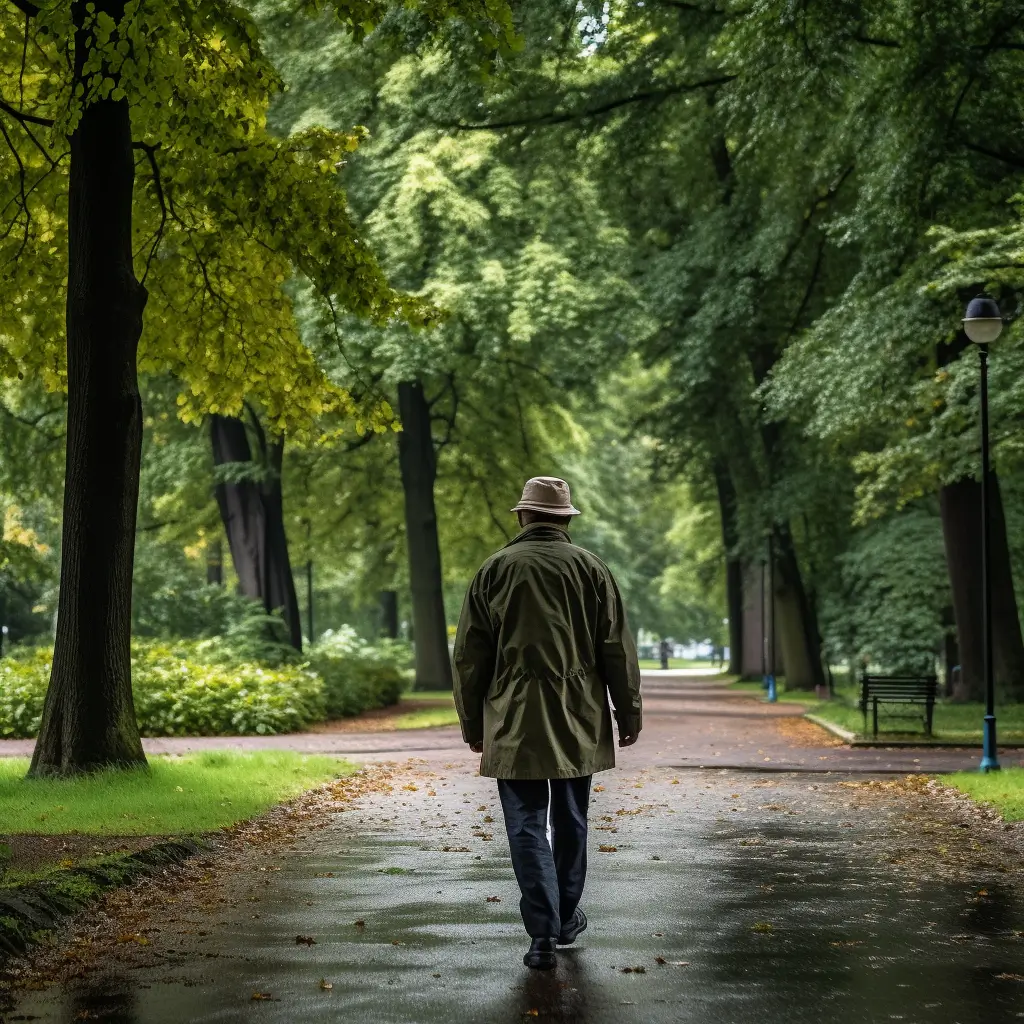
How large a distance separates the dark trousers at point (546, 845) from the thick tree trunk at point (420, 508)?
26.7 m

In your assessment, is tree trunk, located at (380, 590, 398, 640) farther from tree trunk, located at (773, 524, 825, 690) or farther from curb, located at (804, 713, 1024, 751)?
curb, located at (804, 713, 1024, 751)

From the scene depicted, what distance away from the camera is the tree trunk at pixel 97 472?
13.7 m

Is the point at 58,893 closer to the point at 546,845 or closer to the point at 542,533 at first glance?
the point at 546,845

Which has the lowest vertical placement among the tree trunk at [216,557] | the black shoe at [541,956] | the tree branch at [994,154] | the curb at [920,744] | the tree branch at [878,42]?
the curb at [920,744]

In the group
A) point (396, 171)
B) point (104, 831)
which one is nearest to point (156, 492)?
point (396, 171)

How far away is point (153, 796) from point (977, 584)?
17620mm

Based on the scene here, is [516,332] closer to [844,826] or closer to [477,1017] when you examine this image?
[844,826]

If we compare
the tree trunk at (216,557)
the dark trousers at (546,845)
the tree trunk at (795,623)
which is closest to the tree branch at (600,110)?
the tree trunk at (795,623)

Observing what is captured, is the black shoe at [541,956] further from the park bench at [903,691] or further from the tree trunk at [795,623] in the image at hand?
the tree trunk at [795,623]

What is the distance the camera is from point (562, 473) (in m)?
41.4

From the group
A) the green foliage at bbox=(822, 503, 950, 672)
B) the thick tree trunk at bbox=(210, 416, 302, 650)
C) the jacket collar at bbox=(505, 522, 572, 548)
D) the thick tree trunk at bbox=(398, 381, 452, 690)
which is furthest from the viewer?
the thick tree trunk at bbox=(398, 381, 452, 690)

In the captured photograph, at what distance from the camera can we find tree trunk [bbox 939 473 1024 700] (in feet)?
87.5

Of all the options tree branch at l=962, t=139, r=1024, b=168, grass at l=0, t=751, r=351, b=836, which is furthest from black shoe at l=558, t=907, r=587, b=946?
tree branch at l=962, t=139, r=1024, b=168

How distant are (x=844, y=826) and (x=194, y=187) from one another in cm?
819
